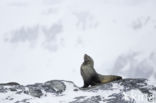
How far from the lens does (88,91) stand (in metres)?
23.0

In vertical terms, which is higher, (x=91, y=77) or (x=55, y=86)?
(x=91, y=77)

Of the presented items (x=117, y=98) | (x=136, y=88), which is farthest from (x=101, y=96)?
(x=136, y=88)

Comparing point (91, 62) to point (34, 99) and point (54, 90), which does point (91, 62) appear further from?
point (34, 99)

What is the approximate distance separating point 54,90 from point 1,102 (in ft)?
13.1

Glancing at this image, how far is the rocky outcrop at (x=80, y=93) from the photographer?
21188mm

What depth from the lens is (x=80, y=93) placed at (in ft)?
75.0

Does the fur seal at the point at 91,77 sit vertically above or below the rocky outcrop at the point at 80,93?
above

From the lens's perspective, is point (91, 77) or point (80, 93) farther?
point (91, 77)

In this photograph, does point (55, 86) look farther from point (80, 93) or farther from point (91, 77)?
point (91, 77)

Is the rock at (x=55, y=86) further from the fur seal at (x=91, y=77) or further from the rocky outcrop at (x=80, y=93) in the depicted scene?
the fur seal at (x=91, y=77)

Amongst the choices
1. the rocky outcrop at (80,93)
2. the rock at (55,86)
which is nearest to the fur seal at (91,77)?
the rocky outcrop at (80,93)

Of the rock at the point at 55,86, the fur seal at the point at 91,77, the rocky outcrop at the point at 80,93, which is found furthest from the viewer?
the fur seal at the point at 91,77

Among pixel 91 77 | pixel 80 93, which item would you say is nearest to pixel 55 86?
pixel 80 93

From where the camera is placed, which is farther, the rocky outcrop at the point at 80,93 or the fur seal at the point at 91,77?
the fur seal at the point at 91,77
